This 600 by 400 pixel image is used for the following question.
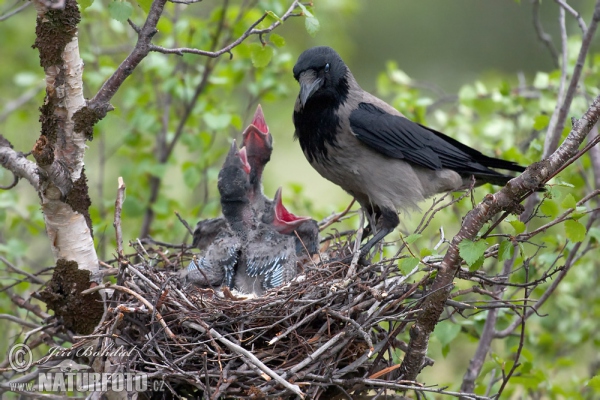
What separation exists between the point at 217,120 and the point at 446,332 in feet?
8.59

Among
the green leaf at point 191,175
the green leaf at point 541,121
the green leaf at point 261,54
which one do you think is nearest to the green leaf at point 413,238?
the green leaf at point 261,54

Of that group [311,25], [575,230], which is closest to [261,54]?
[311,25]

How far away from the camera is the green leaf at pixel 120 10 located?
3.78 meters

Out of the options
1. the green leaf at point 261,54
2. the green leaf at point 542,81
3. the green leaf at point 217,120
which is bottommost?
the green leaf at point 261,54

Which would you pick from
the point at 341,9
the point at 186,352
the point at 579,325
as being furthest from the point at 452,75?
the point at 186,352

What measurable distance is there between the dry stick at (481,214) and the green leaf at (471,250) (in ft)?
0.23

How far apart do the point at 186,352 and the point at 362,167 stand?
2.09 m

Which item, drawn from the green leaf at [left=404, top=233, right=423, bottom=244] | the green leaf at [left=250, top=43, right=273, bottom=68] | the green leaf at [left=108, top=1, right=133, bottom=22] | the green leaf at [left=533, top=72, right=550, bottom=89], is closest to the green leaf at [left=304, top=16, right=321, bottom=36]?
the green leaf at [left=250, top=43, right=273, bottom=68]

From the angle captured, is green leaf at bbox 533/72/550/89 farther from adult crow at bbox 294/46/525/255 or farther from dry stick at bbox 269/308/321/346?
dry stick at bbox 269/308/321/346

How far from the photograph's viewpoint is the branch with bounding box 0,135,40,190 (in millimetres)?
3912

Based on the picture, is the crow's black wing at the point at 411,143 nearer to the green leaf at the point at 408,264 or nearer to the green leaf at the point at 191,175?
the green leaf at the point at 191,175

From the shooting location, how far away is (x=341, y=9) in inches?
351

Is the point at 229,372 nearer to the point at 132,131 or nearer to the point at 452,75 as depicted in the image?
the point at 132,131

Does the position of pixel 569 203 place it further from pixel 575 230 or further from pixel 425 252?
pixel 425 252
